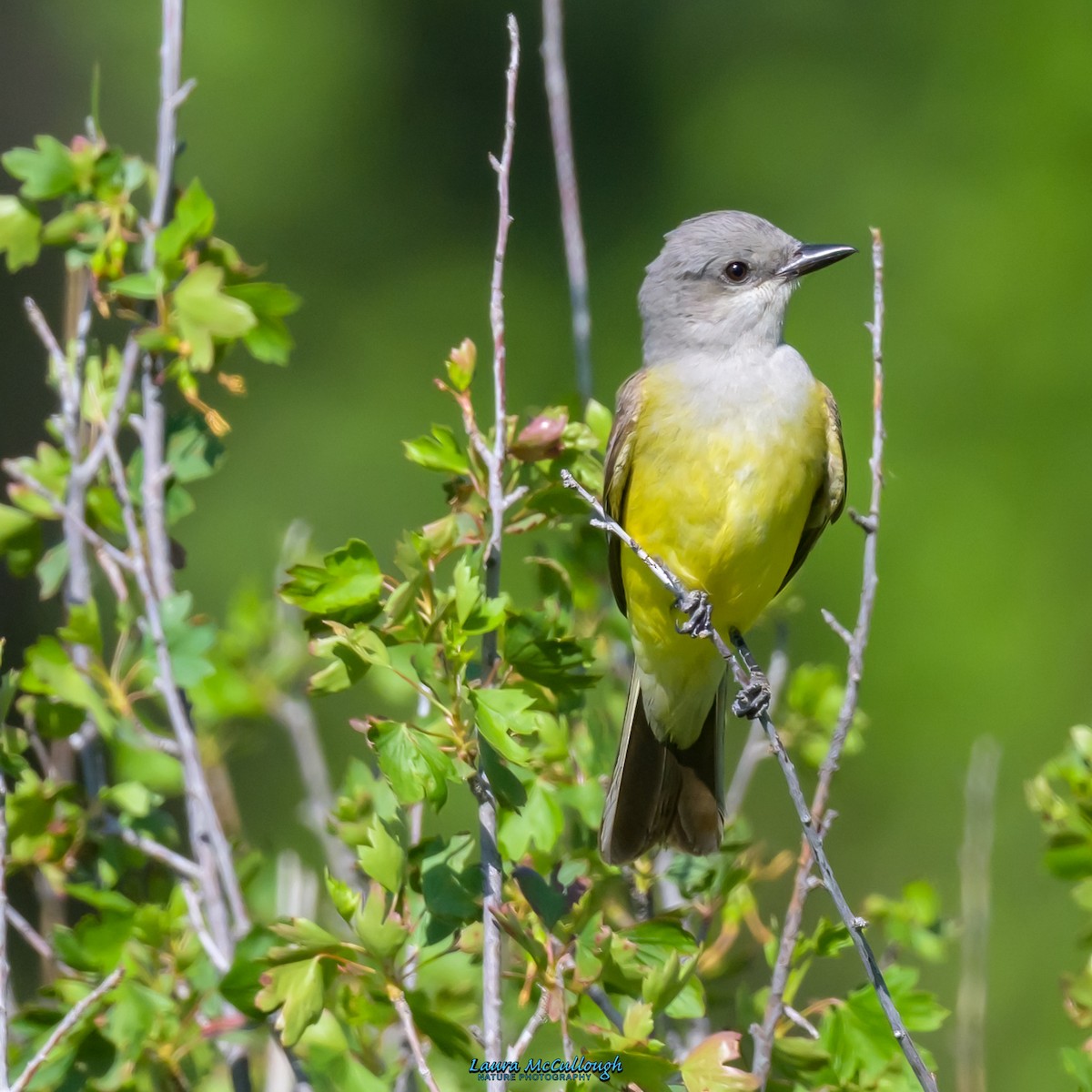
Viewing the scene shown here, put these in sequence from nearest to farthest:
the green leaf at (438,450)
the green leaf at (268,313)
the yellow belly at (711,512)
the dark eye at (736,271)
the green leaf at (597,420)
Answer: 1. the green leaf at (438,450)
2. the green leaf at (268,313)
3. the green leaf at (597,420)
4. the yellow belly at (711,512)
5. the dark eye at (736,271)

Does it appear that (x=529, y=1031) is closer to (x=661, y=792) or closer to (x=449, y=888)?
(x=449, y=888)

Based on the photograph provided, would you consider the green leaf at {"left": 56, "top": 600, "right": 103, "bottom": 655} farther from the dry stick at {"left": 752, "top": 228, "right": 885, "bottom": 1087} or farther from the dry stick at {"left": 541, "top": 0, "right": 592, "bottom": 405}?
the dry stick at {"left": 752, "top": 228, "right": 885, "bottom": 1087}

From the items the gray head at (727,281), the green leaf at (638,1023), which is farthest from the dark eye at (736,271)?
the green leaf at (638,1023)

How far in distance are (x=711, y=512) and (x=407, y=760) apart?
1.45m

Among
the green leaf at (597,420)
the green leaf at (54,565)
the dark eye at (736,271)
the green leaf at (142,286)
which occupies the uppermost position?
the green leaf at (142,286)

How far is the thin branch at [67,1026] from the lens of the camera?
238 cm

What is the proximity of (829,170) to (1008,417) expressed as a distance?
1922 millimetres

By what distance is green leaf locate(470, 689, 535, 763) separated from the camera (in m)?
2.40

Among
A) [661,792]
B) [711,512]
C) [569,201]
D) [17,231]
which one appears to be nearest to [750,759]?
[661,792]

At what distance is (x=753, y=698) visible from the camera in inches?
138

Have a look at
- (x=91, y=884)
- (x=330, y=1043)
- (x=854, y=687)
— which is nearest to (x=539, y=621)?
(x=854, y=687)

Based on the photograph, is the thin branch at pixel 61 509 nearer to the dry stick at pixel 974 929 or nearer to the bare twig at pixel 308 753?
the bare twig at pixel 308 753

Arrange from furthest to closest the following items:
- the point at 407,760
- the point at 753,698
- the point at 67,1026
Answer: the point at 753,698 < the point at 67,1026 < the point at 407,760

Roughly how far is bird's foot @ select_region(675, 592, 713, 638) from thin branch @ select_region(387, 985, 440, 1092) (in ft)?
4.11
